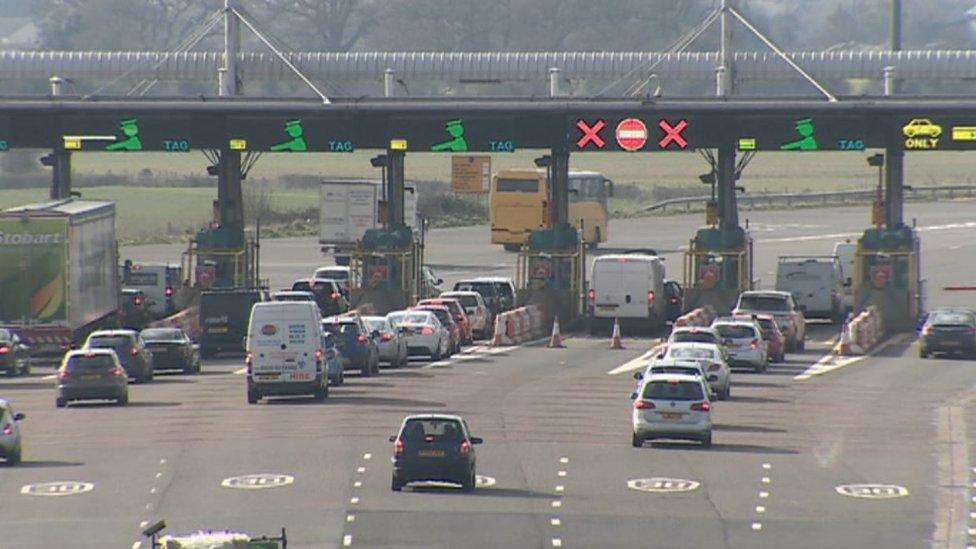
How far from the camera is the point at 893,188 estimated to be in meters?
71.4

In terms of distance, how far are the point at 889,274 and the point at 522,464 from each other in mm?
33850

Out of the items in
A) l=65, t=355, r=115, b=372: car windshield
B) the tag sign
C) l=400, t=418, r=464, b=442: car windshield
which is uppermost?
the tag sign

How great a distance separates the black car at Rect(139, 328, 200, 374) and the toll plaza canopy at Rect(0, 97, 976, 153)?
12.6 m

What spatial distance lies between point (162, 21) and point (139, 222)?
75464 millimetres

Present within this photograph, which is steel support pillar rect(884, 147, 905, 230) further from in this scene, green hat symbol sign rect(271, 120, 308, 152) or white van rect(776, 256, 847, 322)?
green hat symbol sign rect(271, 120, 308, 152)

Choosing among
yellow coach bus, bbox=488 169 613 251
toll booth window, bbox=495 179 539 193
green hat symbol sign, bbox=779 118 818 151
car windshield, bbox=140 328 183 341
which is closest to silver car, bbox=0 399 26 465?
car windshield, bbox=140 328 183 341

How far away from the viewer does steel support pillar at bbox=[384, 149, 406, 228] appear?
236 feet

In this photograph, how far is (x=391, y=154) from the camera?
7175 cm

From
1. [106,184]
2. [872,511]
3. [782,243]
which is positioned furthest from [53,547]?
[106,184]

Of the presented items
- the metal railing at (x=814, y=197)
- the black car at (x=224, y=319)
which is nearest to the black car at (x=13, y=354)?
the black car at (x=224, y=319)

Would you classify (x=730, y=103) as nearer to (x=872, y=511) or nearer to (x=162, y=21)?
(x=872, y=511)

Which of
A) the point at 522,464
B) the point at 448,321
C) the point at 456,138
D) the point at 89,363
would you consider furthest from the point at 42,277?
the point at 522,464

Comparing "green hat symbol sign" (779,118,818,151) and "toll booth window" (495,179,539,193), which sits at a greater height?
"green hat symbol sign" (779,118,818,151)

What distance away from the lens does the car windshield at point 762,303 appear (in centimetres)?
6362
